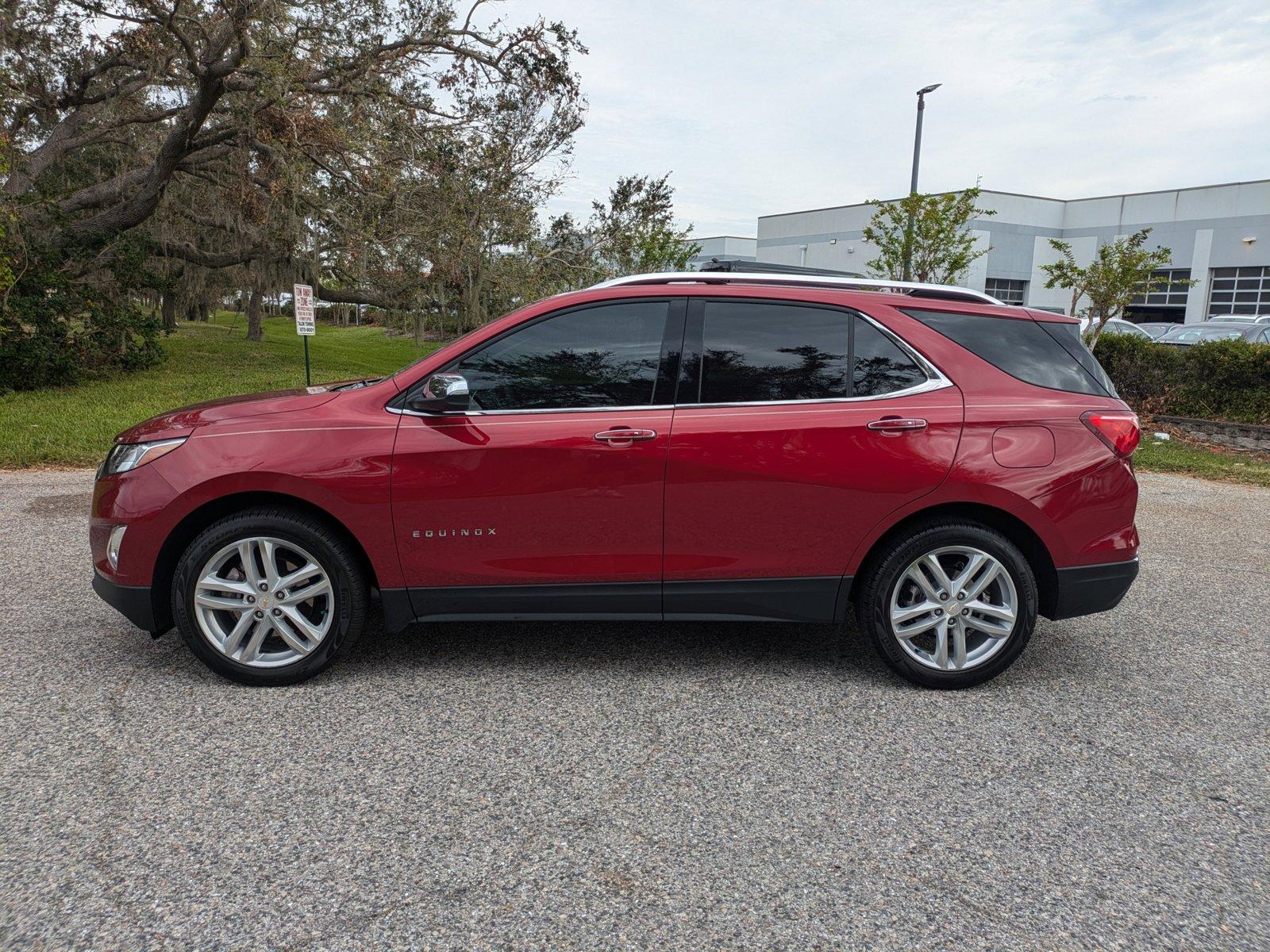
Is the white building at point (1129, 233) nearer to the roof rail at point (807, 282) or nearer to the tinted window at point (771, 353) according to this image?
the roof rail at point (807, 282)

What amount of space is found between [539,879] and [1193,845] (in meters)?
2.02

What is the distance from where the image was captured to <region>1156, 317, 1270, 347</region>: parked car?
56.4 feet

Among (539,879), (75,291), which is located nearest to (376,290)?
(75,291)

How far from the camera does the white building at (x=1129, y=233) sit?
36719 mm

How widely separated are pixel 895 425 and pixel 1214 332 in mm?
20136

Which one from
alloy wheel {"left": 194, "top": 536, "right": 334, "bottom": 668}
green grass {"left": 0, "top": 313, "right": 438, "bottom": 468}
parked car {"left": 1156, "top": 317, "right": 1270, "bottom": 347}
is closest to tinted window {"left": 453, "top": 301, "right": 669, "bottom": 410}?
alloy wheel {"left": 194, "top": 536, "right": 334, "bottom": 668}

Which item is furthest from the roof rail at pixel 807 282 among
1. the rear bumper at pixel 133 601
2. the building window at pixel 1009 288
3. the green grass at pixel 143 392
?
the building window at pixel 1009 288

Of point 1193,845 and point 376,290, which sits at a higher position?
point 376,290

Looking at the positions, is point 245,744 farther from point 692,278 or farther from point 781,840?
point 692,278

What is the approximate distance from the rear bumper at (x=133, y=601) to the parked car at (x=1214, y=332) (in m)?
18.4

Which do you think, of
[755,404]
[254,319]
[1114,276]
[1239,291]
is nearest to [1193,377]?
[1114,276]

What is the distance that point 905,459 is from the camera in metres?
3.65

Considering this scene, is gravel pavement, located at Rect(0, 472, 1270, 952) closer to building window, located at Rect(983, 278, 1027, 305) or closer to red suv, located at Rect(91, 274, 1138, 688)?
red suv, located at Rect(91, 274, 1138, 688)

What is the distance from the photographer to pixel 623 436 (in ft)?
11.9
